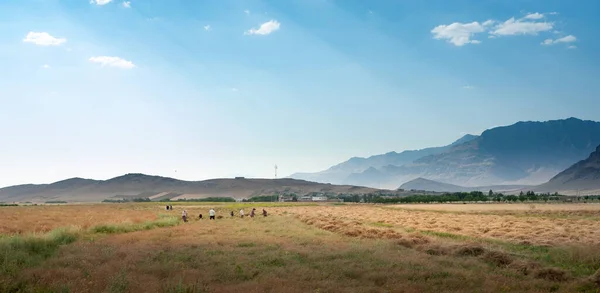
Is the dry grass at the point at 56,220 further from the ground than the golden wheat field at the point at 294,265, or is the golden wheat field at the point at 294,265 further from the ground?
the dry grass at the point at 56,220

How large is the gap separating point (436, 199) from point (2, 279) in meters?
180

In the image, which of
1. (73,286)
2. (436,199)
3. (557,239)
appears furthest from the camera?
(436,199)

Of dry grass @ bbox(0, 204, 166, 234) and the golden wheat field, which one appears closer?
the golden wheat field

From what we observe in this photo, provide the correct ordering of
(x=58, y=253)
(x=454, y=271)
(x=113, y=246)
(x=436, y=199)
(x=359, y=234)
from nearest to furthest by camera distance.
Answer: (x=454, y=271)
(x=58, y=253)
(x=113, y=246)
(x=359, y=234)
(x=436, y=199)

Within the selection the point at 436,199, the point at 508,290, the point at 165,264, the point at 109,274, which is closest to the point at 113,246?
the point at 165,264

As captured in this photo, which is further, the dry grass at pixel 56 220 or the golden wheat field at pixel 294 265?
the dry grass at pixel 56 220

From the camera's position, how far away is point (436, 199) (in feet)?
601

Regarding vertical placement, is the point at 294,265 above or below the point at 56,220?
below

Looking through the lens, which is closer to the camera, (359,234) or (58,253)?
(58,253)

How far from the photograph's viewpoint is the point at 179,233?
117 feet

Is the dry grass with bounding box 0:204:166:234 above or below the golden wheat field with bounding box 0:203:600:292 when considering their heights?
above

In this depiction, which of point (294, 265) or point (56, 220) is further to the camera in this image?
point (56, 220)

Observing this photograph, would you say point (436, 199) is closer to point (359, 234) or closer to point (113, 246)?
point (359, 234)

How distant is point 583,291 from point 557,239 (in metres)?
16.5
